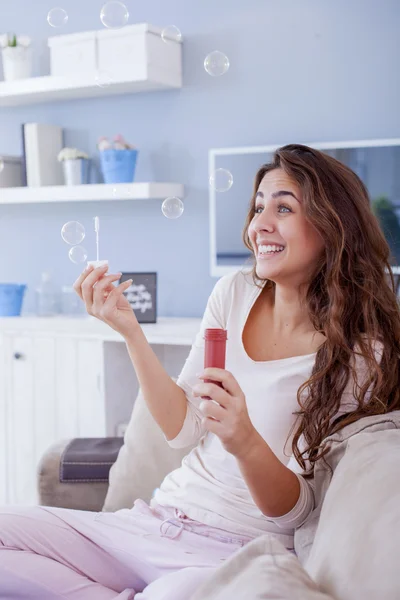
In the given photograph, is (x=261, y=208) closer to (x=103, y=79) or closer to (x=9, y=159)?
(x=103, y=79)

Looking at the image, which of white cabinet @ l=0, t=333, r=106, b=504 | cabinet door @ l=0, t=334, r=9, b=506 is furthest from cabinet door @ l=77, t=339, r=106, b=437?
cabinet door @ l=0, t=334, r=9, b=506

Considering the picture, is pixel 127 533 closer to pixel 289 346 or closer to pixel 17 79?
pixel 289 346

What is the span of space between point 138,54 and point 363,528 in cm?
248

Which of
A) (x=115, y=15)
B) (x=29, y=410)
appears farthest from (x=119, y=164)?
(x=29, y=410)

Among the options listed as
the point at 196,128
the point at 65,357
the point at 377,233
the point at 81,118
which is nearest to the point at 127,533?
the point at 377,233

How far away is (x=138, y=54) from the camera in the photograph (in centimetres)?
308

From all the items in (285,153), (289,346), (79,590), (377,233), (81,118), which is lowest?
(79,590)

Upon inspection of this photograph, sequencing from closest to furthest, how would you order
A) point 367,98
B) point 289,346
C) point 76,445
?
point 289,346 < point 76,445 < point 367,98

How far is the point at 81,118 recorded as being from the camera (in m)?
3.53

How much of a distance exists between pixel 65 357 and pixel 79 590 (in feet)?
5.66

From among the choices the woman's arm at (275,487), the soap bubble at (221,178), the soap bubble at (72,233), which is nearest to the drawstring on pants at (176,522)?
the woman's arm at (275,487)

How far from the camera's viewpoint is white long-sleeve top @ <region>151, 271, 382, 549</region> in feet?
4.88

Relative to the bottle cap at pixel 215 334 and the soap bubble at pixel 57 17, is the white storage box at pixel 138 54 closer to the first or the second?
the soap bubble at pixel 57 17

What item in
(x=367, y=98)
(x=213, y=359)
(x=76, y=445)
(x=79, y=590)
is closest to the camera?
(x=213, y=359)
